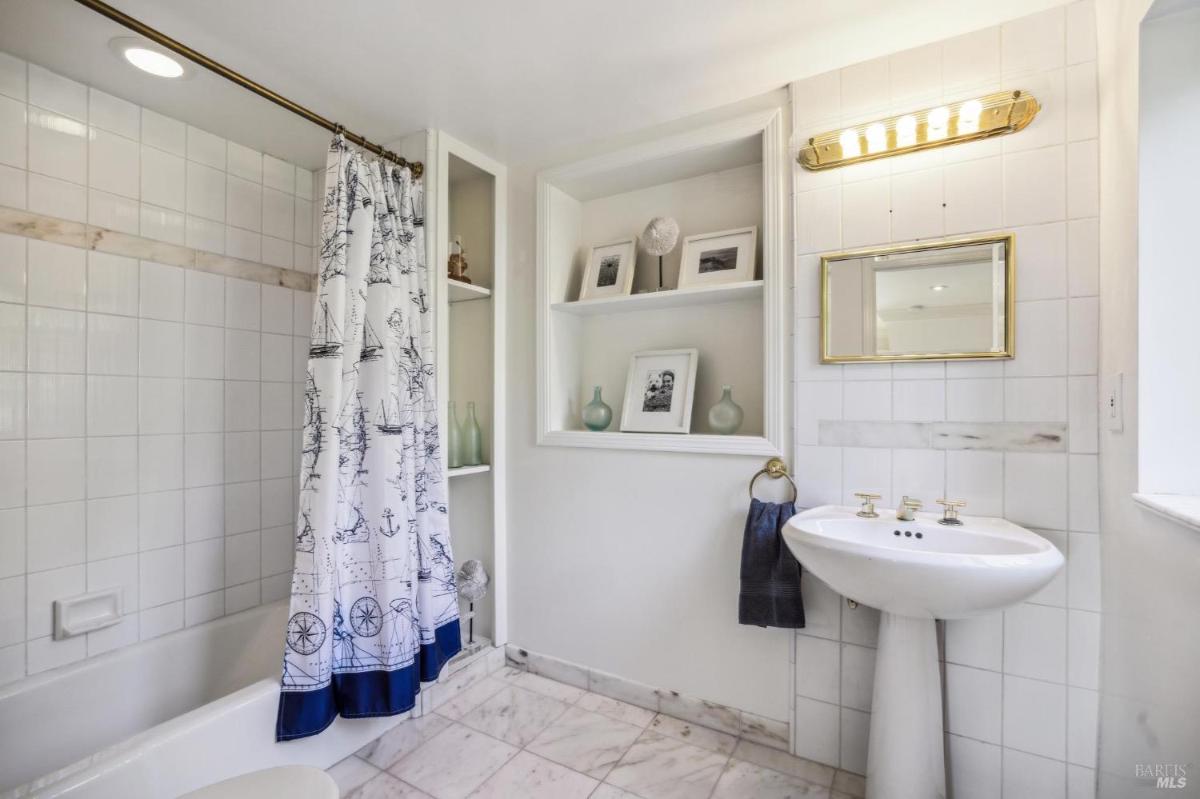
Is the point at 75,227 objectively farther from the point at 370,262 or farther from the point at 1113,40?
the point at 1113,40

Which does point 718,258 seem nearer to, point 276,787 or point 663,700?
point 663,700

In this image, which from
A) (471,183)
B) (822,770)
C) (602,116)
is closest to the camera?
(822,770)

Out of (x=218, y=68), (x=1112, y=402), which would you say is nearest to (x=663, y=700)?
(x=1112, y=402)

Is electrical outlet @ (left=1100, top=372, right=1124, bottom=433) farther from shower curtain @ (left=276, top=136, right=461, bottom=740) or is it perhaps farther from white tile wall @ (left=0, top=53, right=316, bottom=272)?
white tile wall @ (left=0, top=53, right=316, bottom=272)

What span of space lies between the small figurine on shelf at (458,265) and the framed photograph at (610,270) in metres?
0.50

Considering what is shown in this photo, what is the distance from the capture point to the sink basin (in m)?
1.14

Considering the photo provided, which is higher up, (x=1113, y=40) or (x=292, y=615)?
(x=1113, y=40)

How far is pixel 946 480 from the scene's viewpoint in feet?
5.02

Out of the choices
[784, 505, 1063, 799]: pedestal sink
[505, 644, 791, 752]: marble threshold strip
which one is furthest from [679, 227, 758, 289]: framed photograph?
[505, 644, 791, 752]: marble threshold strip

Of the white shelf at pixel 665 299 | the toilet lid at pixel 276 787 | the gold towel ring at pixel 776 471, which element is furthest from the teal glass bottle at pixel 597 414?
the toilet lid at pixel 276 787

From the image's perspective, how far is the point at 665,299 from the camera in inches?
80.3

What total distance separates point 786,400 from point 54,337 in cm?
230

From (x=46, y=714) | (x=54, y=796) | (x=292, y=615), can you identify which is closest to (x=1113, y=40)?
(x=292, y=615)

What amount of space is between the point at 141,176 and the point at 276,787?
78.4 inches
